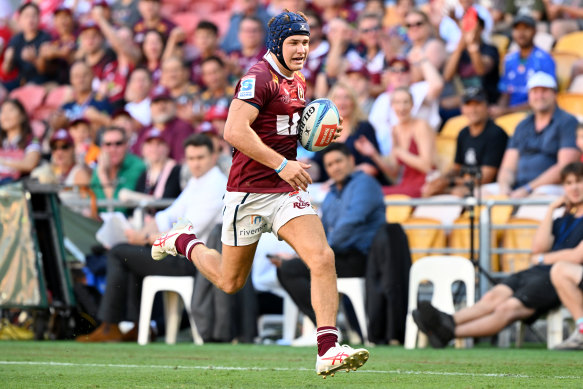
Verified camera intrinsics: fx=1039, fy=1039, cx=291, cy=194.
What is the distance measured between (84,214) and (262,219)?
259 inches

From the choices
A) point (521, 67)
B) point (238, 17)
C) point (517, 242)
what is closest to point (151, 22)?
point (238, 17)

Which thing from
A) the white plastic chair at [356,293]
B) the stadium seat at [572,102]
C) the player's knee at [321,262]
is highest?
the stadium seat at [572,102]

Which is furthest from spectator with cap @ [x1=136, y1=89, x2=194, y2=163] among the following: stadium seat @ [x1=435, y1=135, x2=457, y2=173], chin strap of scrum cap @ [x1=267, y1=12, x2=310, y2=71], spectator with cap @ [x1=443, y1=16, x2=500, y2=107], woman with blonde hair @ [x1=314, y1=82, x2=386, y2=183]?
chin strap of scrum cap @ [x1=267, y1=12, x2=310, y2=71]

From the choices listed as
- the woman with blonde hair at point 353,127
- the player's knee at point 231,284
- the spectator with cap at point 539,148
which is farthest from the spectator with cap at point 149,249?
the player's knee at point 231,284

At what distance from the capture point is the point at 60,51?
18.4m

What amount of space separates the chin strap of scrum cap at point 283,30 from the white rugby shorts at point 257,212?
83 cm

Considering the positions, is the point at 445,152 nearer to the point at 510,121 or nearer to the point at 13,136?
the point at 510,121

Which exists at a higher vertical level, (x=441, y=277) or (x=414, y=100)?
(x=414, y=100)

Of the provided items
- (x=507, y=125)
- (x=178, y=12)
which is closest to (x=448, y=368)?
(x=507, y=125)

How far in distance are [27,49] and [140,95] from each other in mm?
3812

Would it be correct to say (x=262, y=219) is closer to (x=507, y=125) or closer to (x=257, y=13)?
(x=507, y=125)

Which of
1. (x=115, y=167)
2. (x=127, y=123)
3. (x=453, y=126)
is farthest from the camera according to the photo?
(x=127, y=123)

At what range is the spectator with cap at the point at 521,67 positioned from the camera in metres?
12.7

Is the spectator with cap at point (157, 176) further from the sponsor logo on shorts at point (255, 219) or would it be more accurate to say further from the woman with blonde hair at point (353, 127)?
the sponsor logo on shorts at point (255, 219)
